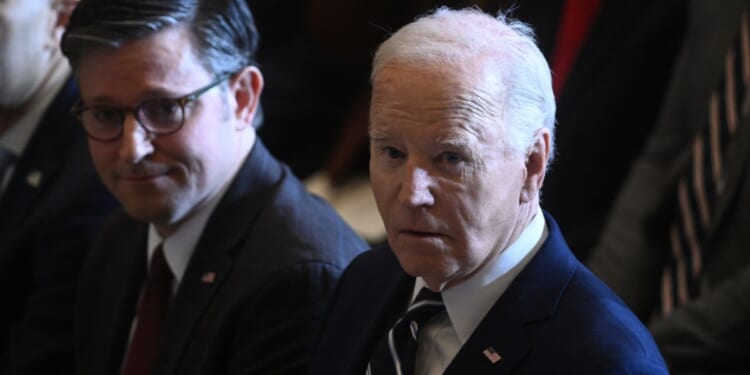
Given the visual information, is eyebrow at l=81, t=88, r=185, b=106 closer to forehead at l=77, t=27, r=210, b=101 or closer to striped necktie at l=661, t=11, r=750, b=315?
forehead at l=77, t=27, r=210, b=101

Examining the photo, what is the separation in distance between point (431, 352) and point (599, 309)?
25 centimetres

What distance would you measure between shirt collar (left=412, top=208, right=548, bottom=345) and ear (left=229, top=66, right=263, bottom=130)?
66cm

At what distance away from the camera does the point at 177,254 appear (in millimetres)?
A: 2137

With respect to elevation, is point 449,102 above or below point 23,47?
above

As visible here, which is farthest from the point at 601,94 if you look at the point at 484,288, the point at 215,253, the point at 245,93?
the point at 484,288

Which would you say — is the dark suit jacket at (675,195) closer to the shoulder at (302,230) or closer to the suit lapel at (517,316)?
the shoulder at (302,230)

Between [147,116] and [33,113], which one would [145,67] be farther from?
[33,113]

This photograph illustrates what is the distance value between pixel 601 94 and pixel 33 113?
1.37m

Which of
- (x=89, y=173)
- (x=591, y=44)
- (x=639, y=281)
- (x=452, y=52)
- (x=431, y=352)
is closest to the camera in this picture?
(x=452, y=52)

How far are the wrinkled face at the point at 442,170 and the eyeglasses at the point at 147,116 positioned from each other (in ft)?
1.78

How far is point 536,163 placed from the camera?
1.54 meters

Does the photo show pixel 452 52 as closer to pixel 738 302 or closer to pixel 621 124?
pixel 738 302

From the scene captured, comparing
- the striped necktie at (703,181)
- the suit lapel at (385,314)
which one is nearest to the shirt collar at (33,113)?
the suit lapel at (385,314)

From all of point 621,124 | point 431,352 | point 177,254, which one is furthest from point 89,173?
point 621,124
